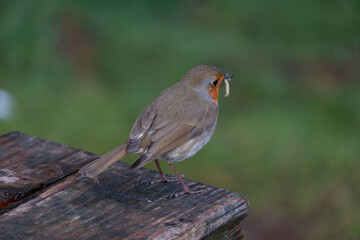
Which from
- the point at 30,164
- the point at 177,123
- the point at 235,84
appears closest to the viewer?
the point at 30,164

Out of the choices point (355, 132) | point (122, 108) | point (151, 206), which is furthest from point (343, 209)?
point (151, 206)

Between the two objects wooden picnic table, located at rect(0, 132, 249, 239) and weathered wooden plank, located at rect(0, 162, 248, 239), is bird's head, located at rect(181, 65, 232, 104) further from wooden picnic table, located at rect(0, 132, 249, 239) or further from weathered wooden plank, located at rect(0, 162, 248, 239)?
weathered wooden plank, located at rect(0, 162, 248, 239)

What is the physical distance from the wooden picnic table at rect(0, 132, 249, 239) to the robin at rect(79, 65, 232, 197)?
31 cm

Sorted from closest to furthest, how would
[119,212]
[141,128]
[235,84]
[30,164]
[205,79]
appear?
[119,212], [30,164], [141,128], [205,79], [235,84]

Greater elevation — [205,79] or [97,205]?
[205,79]

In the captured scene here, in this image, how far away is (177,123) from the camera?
10.9 ft

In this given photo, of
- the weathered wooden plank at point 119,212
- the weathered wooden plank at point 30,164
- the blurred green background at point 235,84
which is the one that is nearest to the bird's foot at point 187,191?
the weathered wooden plank at point 119,212

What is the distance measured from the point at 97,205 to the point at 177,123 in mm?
1047

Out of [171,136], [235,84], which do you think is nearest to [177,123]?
[171,136]

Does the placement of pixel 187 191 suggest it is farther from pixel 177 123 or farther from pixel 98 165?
pixel 177 123

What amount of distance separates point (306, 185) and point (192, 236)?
304cm

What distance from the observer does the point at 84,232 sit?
213 cm

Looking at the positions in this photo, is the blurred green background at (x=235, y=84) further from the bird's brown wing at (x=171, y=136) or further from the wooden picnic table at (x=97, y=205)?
the wooden picnic table at (x=97, y=205)

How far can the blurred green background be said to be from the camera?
16.8ft
